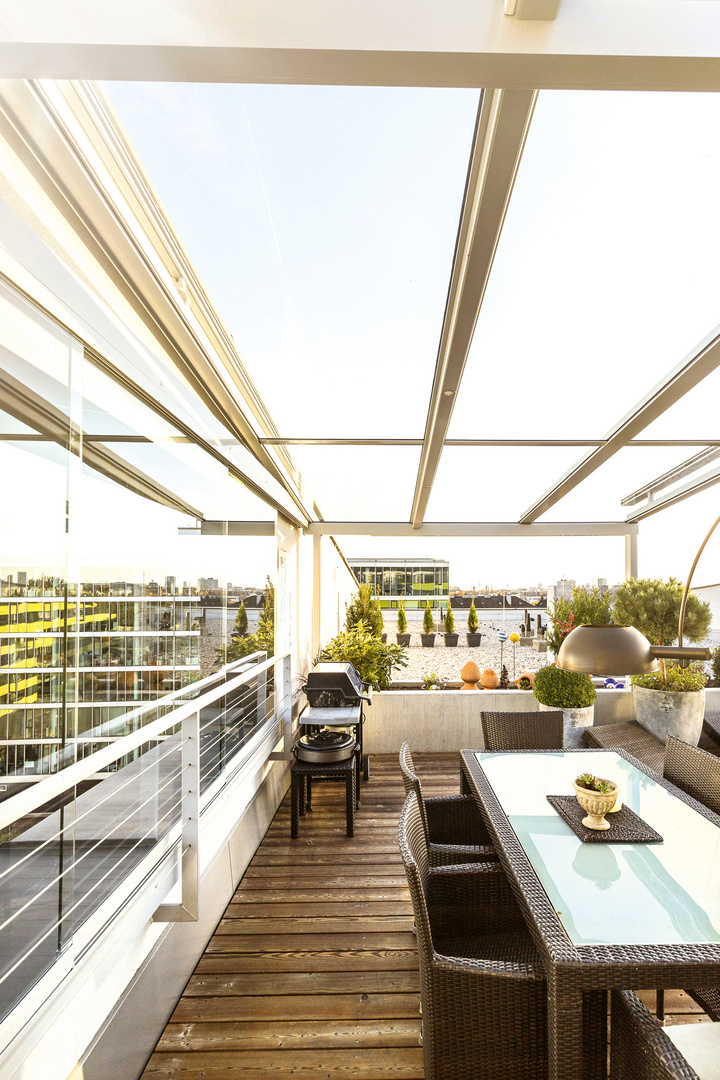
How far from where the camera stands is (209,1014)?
247 centimetres

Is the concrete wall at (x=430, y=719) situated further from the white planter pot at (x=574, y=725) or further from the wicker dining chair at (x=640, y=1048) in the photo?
the wicker dining chair at (x=640, y=1048)

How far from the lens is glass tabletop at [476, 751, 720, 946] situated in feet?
6.02

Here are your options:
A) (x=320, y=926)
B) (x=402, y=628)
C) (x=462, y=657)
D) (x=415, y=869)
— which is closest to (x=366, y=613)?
(x=402, y=628)

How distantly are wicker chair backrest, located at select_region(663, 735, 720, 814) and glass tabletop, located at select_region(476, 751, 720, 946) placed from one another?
0.80 ft

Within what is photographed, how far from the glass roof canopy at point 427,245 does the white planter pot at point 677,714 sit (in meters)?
2.77

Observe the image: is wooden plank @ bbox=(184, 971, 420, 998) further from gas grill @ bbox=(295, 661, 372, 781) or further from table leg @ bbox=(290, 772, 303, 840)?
gas grill @ bbox=(295, 661, 372, 781)

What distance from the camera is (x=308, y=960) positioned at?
285 centimetres

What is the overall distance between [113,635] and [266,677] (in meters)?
2.81

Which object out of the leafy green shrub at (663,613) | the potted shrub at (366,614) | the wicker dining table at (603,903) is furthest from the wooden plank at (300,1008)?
the potted shrub at (366,614)

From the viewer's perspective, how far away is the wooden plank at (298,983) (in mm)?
2615

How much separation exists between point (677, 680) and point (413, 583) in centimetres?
339

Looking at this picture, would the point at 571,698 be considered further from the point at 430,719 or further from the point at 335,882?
the point at 335,882

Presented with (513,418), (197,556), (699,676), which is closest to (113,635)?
(197,556)

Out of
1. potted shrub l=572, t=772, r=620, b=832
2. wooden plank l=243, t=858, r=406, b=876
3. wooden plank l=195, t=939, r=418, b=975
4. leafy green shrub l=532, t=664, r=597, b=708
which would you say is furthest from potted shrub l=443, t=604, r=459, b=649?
potted shrub l=572, t=772, r=620, b=832
